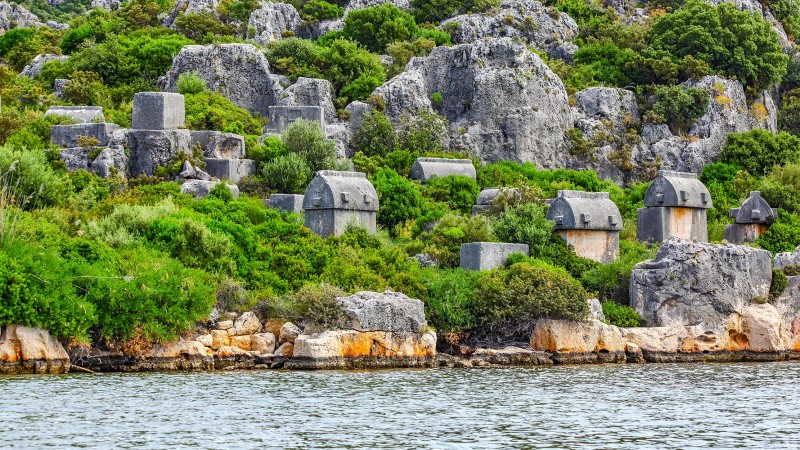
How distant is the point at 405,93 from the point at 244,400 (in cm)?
3370

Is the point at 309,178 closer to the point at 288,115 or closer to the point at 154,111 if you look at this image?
the point at 288,115

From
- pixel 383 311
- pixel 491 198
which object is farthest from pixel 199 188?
pixel 383 311

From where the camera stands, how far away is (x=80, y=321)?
3759cm

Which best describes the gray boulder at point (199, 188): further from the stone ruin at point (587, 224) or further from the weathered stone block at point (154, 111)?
the stone ruin at point (587, 224)

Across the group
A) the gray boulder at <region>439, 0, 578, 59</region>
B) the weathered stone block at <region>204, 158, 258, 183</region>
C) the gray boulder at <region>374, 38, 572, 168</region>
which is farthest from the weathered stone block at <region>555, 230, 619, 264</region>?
the gray boulder at <region>439, 0, 578, 59</region>

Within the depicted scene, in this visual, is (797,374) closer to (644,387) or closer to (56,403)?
(644,387)

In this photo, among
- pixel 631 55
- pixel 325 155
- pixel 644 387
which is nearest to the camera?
pixel 644 387

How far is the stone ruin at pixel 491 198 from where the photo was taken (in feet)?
173

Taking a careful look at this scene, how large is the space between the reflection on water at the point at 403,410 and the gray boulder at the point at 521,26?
34.4 m

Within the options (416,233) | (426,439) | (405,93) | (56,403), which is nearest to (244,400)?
(56,403)

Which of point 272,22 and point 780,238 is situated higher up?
point 272,22

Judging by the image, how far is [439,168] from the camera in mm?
57656

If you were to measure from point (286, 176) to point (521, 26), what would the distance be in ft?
72.4

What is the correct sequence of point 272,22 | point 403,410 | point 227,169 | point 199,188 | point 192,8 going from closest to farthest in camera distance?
point 403,410, point 199,188, point 227,169, point 272,22, point 192,8
